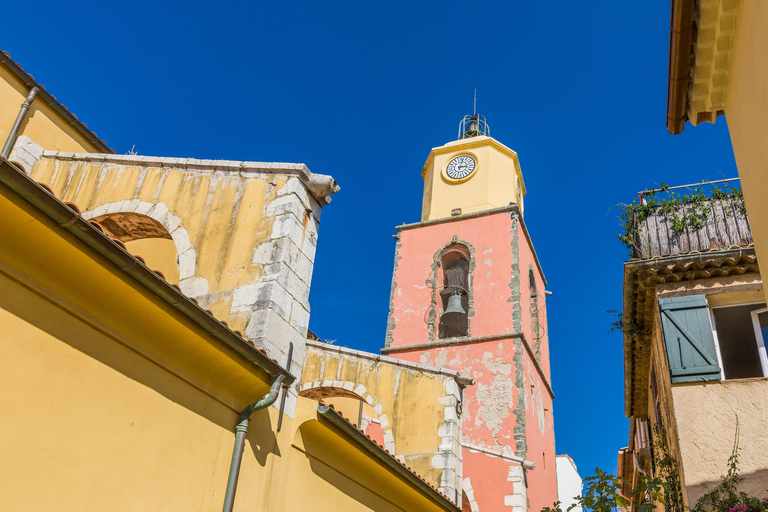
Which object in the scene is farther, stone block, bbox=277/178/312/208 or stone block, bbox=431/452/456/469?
stone block, bbox=431/452/456/469

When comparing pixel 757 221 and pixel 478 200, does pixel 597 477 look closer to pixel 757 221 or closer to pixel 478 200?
pixel 757 221

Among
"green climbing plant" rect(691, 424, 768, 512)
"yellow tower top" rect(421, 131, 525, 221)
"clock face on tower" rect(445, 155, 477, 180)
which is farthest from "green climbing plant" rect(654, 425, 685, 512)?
"clock face on tower" rect(445, 155, 477, 180)

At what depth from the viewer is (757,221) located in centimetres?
454

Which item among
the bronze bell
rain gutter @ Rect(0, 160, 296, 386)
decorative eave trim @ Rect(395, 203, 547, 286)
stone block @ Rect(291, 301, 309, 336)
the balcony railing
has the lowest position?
rain gutter @ Rect(0, 160, 296, 386)

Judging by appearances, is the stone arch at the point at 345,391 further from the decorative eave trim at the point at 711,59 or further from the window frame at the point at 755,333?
the decorative eave trim at the point at 711,59

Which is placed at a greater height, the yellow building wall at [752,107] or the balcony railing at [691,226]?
the balcony railing at [691,226]

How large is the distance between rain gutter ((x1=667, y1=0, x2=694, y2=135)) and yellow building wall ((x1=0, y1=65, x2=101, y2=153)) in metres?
8.13

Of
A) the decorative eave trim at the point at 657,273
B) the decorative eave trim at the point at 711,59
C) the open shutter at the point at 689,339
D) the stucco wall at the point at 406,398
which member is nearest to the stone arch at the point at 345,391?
the stucco wall at the point at 406,398

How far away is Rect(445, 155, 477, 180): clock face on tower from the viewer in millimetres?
20672

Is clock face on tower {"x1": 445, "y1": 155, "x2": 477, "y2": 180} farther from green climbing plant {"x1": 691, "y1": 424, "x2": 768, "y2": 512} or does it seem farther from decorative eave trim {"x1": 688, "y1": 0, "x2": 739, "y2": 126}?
decorative eave trim {"x1": 688, "y1": 0, "x2": 739, "y2": 126}

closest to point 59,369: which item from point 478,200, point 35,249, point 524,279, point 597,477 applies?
point 35,249

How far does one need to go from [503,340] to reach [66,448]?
13.3 meters

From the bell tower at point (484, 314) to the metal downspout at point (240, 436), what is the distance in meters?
8.91

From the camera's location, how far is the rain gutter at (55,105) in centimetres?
904
